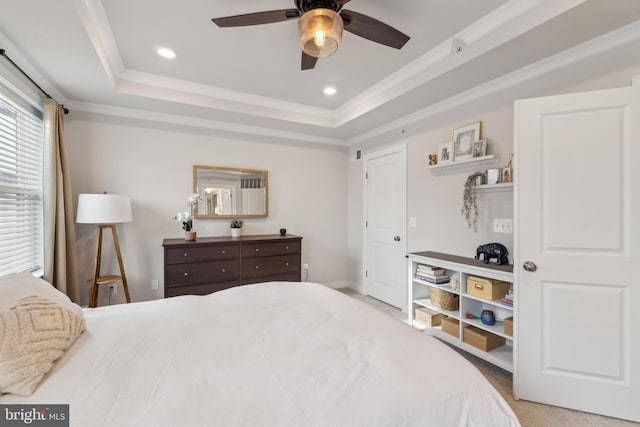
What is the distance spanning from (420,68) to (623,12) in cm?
130

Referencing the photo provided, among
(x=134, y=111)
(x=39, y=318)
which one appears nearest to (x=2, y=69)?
(x=134, y=111)

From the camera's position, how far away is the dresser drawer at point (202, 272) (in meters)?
3.10

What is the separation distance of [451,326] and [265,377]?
2298mm

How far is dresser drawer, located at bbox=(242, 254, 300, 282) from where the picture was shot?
11.4ft

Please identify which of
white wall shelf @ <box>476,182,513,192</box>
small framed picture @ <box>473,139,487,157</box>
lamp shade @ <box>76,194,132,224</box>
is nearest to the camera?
white wall shelf @ <box>476,182,513,192</box>

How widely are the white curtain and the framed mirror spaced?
127 cm

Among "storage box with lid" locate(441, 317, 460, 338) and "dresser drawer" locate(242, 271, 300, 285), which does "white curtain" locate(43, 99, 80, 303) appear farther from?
"storage box with lid" locate(441, 317, 460, 338)

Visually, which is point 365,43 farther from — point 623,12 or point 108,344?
point 108,344

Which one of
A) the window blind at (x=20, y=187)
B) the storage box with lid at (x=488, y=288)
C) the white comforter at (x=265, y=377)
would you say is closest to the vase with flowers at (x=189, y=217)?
the window blind at (x=20, y=187)

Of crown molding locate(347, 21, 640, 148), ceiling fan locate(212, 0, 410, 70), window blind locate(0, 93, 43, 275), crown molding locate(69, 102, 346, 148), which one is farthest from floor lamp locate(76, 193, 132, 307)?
crown molding locate(347, 21, 640, 148)

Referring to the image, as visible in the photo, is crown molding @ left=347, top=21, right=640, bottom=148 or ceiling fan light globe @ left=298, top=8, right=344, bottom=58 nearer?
ceiling fan light globe @ left=298, top=8, right=344, bottom=58

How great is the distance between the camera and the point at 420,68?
263cm

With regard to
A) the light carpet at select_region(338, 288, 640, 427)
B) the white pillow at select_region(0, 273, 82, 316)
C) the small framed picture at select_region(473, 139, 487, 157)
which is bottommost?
the light carpet at select_region(338, 288, 640, 427)

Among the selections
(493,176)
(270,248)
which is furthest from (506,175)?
(270,248)
